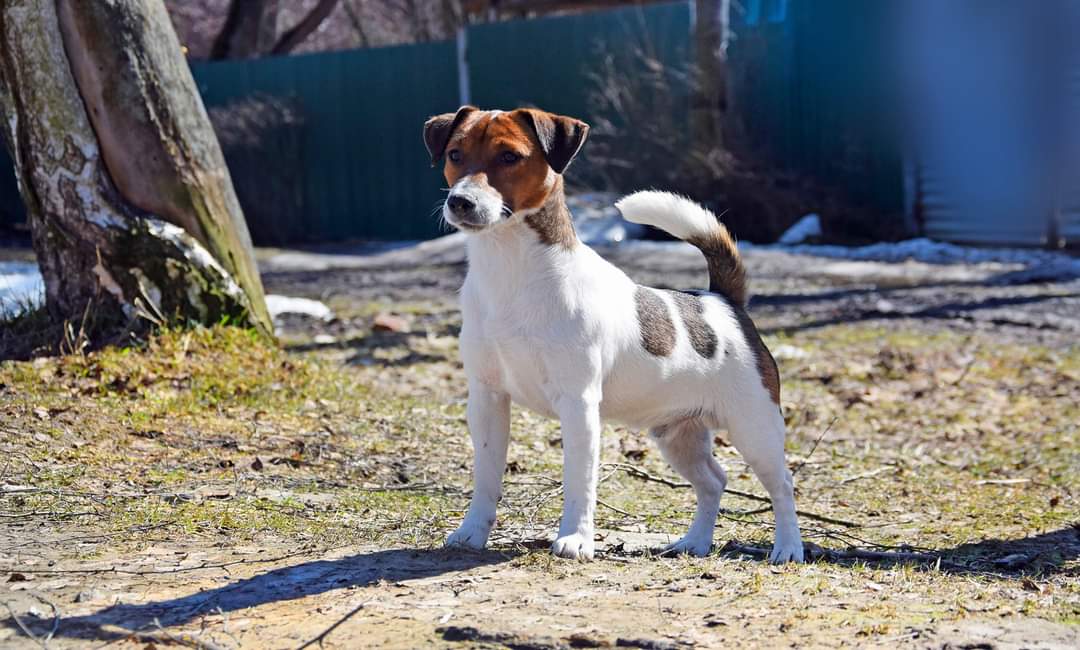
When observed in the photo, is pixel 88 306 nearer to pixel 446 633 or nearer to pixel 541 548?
pixel 541 548

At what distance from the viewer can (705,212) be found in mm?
5082

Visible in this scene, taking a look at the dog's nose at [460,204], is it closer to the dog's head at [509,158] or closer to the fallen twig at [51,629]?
the dog's head at [509,158]

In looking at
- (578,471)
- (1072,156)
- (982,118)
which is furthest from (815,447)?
(982,118)

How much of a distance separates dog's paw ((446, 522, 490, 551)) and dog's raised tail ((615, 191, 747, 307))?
4.20ft

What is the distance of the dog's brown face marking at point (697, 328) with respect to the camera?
4.75 meters

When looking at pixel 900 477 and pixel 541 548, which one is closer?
pixel 541 548

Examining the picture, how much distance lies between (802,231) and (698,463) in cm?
1039

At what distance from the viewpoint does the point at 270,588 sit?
12.4 ft

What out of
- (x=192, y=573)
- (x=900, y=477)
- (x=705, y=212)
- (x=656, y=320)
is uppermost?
(x=705, y=212)

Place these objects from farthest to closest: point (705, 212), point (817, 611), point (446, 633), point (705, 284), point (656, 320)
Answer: point (705, 284) < point (705, 212) < point (656, 320) < point (817, 611) < point (446, 633)

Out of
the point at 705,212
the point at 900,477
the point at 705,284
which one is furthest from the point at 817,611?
the point at 705,284

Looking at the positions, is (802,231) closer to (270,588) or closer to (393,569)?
(393,569)

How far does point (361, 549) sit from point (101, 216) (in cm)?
366

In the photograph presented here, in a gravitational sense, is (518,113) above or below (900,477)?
above
